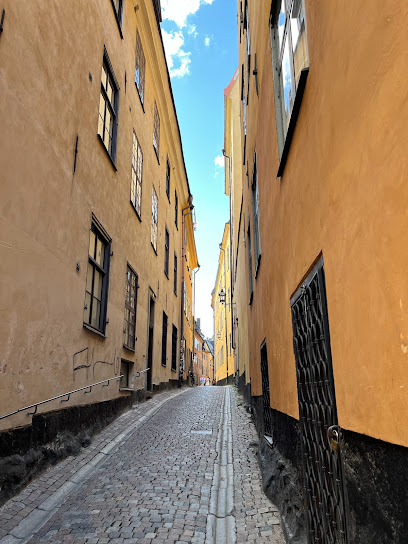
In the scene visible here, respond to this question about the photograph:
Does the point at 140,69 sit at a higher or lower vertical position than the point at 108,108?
higher

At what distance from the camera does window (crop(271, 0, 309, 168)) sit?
3.01 meters

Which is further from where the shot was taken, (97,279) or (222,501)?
A: (97,279)

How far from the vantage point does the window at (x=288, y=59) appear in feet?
9.87

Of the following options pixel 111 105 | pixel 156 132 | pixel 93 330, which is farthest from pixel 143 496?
pixel 156 132

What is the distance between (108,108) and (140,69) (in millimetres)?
3998

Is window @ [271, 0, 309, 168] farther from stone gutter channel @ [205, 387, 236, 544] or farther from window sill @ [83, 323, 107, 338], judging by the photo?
window sill @ [83, 323, 107, 338]

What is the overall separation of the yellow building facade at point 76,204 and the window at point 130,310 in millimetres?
35

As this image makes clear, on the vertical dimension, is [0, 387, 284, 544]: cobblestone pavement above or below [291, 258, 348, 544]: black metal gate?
below

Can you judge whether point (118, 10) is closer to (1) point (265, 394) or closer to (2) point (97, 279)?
(2) point (97, 279)

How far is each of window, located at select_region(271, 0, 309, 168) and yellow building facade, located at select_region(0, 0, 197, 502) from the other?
2666 mm

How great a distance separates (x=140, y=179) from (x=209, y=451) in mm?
7349

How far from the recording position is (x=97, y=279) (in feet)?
25.0

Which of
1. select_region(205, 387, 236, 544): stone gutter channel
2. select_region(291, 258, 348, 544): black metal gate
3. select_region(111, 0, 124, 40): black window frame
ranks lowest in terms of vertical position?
select_region(205, 387, 236, 544): stone gutter channel

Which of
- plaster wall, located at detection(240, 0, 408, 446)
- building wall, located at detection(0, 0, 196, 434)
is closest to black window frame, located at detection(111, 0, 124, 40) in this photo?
building wall, located at detection(0, 0, 196, 434)
